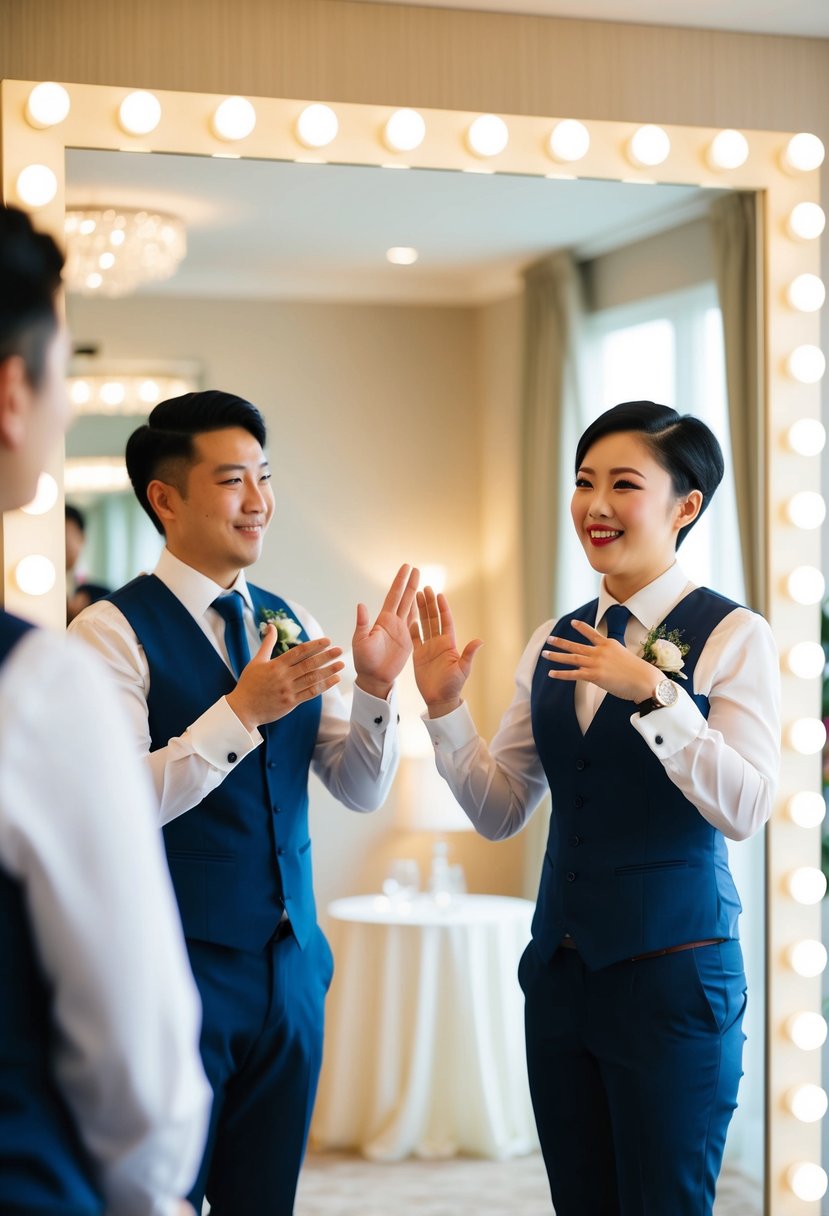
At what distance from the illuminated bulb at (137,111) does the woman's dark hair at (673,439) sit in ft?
3.01

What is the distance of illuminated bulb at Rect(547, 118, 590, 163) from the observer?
2.43 m

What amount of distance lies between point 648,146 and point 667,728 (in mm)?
1246

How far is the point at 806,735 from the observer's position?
251 cm

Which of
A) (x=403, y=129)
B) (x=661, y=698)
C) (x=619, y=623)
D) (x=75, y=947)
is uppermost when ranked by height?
(x=403, y=129)

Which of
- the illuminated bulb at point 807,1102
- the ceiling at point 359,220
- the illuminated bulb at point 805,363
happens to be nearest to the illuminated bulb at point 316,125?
the ceiling at point 359,220

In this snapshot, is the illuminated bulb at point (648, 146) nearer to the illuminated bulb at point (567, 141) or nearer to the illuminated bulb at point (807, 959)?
the illuminated bulb at point (567, 141)

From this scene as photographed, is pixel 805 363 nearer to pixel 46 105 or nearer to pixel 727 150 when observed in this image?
pixel 727 150

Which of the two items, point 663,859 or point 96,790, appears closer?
point 96,790

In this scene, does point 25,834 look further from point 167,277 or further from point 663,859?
point 167,277

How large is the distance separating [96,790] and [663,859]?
115 centimetres

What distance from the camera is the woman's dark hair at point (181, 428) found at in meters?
1.98

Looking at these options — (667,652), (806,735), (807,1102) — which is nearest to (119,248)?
(667,652)

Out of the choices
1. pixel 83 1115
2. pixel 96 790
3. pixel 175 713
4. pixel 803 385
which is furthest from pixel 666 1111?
pixel 803 385

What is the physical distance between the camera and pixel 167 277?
2.26 m
